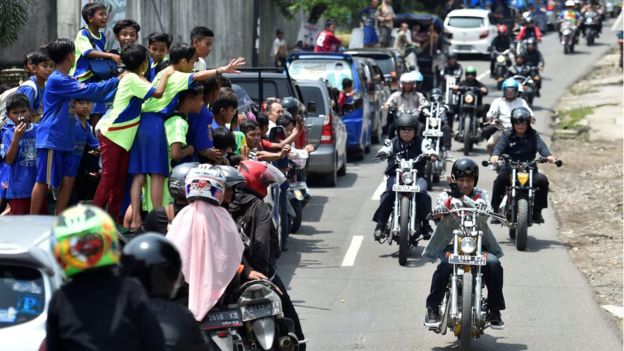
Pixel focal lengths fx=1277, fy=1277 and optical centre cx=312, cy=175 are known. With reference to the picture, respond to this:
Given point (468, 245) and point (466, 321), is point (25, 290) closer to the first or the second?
point (466, 321)

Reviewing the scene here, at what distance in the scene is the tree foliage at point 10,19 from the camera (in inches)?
655

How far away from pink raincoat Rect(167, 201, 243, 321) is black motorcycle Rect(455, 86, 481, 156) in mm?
16401

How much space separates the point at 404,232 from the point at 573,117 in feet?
59.5

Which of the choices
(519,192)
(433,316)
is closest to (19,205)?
(433,316)

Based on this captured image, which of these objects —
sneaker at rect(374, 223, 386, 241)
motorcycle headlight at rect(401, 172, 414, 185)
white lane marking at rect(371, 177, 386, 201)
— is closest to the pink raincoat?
motorcycle headlight at rect(401, 172, 414, 185)

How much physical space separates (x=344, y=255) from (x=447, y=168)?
7865 millimetres

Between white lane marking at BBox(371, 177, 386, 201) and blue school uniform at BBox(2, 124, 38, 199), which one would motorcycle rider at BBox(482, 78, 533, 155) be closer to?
white lane marking at BBox(371, 177, 386, 201)

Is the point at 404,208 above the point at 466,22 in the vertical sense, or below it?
below

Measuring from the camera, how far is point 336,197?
18797 mm

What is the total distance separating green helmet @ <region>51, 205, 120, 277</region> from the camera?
4762mm

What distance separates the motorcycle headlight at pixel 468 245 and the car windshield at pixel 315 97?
31.9 feet

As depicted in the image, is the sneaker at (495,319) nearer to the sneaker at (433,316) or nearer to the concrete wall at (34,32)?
the sneaker at (433,316)

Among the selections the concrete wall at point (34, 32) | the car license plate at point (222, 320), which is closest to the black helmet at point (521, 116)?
the concrete wall at point (34, 32)

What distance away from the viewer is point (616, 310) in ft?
39.6
